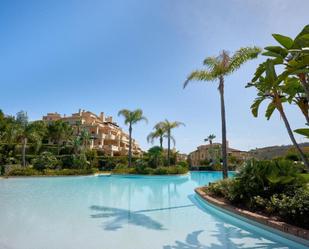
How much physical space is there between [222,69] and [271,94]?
745 centimetres

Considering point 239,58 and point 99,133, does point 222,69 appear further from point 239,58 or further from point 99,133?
point 99,133

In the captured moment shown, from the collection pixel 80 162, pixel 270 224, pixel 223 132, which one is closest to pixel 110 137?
pixel 80 162

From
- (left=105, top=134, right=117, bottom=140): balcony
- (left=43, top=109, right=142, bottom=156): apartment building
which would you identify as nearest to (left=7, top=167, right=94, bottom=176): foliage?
(left=43, top=109, right=142, bottom=156): apartment building

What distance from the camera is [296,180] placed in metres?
7.68

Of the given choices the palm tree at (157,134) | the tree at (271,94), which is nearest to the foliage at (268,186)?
the tree at (271,94)

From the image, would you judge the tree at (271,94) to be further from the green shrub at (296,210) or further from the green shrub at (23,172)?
the green shrub at (23,172)

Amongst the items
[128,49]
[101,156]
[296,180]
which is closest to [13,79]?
[128,49]

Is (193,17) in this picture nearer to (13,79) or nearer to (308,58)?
(308,58)

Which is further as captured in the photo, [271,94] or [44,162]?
[44,162]

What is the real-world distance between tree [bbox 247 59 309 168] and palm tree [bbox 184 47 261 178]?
5.78 m

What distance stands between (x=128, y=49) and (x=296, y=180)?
11.5 m

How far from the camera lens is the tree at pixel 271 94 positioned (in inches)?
221

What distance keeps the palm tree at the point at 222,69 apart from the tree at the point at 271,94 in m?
5.78

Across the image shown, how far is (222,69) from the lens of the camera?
1430cm
